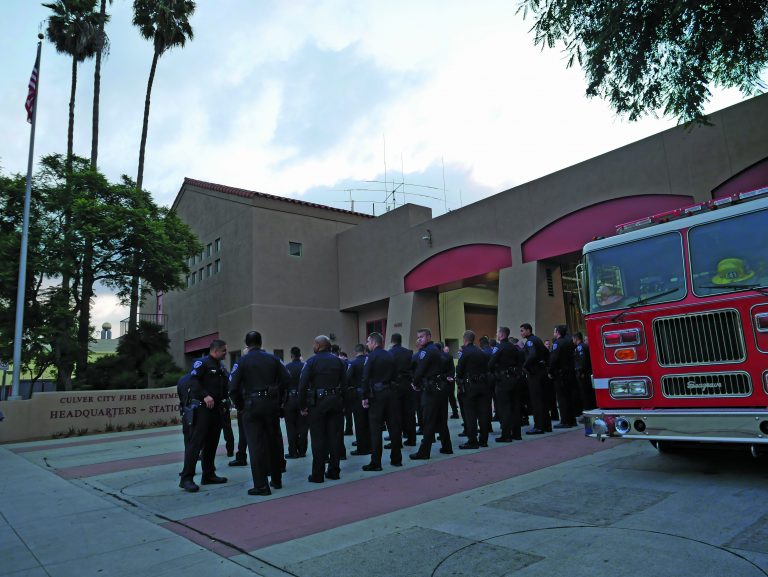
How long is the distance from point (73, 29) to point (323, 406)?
2827cm

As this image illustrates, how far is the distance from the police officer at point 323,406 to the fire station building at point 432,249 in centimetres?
1106

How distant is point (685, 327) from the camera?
571 cm

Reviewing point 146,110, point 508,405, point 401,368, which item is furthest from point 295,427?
point 146,110

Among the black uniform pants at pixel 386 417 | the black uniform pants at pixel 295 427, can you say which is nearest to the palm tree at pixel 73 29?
the black uniform pants at pixel 295 427

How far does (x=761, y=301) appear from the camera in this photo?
17.1 ft

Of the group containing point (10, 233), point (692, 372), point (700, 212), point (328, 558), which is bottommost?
point (328, 558)

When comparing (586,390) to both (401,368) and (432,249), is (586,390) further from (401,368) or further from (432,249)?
(432,249)

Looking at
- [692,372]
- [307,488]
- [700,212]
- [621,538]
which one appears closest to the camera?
[621,538]

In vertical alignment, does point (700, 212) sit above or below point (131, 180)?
below

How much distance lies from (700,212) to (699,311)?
46.7 inches

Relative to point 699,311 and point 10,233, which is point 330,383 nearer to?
point 699,311

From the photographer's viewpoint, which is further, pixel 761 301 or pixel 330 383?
pixel 330 383

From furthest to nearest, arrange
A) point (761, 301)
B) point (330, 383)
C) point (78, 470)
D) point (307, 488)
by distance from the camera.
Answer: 1. point (78, 470)
2. point (330, 383)
3. point (307, 488)
4. point (761, 301)

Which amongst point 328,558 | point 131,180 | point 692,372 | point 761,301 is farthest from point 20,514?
point 131,180
